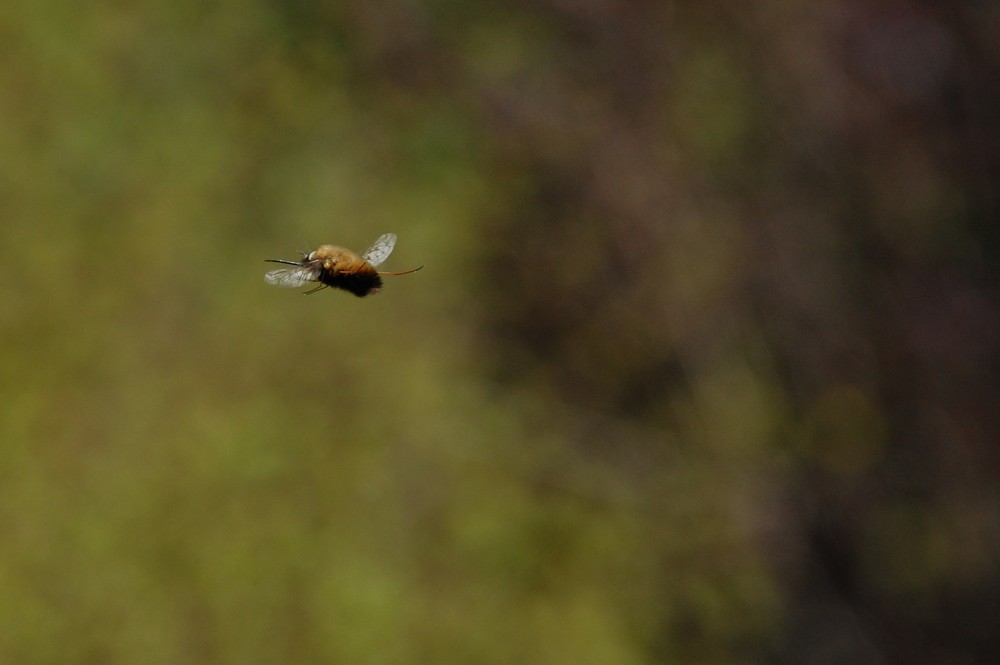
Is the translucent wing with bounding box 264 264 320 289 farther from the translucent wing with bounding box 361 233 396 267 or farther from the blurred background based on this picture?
the blurred background

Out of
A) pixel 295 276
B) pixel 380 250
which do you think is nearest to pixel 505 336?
pixel 380 250

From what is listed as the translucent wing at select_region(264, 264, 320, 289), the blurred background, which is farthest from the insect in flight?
the blurred background

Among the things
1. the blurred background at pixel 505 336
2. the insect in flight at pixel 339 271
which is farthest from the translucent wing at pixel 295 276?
the blurred background at pixel 505 336

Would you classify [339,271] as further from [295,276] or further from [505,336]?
[505,336]

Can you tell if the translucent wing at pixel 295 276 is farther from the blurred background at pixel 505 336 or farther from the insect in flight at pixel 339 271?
the blurred background at pixel 505 336

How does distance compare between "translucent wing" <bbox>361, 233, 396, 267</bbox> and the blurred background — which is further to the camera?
the blurred background
